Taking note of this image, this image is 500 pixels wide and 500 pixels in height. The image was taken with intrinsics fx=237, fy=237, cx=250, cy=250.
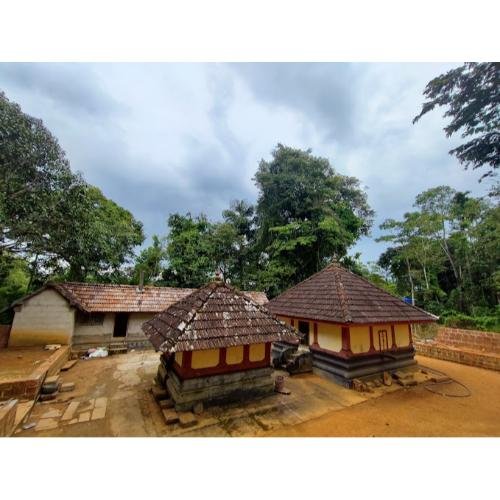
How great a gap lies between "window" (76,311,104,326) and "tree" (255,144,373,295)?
10608 mm

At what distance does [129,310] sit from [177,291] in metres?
2.87

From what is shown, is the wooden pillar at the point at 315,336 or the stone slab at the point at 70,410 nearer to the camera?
the stone slab at the point at 70,410

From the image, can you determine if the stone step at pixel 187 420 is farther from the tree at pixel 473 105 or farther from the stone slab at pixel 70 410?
the tree at pixel 473 105

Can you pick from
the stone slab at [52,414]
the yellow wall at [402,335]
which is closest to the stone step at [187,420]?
the stone slab at [52,414]

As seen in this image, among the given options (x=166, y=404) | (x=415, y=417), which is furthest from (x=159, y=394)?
(x=415, y=417)

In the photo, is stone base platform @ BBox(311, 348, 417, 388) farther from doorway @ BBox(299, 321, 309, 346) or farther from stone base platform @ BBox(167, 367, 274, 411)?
stone base platform @ BBox(167, 367, 274, 411)

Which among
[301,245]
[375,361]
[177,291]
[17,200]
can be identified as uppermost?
[301,245]

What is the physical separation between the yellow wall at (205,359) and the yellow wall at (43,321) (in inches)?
326

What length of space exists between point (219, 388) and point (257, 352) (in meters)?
1.15

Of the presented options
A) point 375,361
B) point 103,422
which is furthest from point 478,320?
point 103,422

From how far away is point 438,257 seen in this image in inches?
783

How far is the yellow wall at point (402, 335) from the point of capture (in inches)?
315

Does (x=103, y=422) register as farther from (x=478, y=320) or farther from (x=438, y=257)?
(x=438, y=257)
